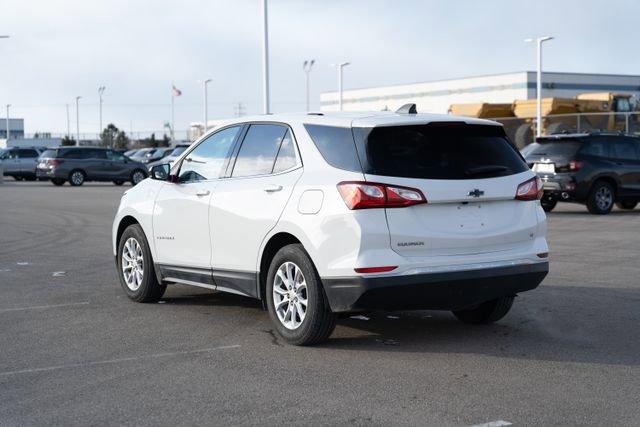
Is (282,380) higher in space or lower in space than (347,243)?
lower

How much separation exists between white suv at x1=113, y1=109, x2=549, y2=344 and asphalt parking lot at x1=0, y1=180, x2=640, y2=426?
1.42ft

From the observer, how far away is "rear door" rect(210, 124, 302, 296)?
7.43 m

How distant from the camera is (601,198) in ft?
67.9

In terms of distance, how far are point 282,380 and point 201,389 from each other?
0.56 metres

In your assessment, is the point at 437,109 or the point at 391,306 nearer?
the point at 391,306

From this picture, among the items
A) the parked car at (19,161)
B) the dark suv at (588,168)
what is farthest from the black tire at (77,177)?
the dark suv at (588,168)

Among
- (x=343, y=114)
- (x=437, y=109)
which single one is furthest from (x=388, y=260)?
(x=437, y=109)

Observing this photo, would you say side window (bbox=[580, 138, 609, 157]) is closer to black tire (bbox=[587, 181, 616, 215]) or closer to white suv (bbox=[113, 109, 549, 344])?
black tire (bbox=[587, 181, 616, 215])

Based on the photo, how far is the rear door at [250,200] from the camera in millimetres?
7430

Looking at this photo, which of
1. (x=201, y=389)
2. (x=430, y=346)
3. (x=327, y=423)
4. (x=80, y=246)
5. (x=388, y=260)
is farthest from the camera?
(x=80, y=246)

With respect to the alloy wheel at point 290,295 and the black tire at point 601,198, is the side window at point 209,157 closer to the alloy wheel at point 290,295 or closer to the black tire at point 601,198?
the alloy wheel at point 290,295

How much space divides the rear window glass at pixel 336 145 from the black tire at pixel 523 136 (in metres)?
34.7

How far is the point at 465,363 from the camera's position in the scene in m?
6.72

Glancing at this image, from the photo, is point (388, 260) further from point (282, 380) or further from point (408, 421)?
point (408, 421)
